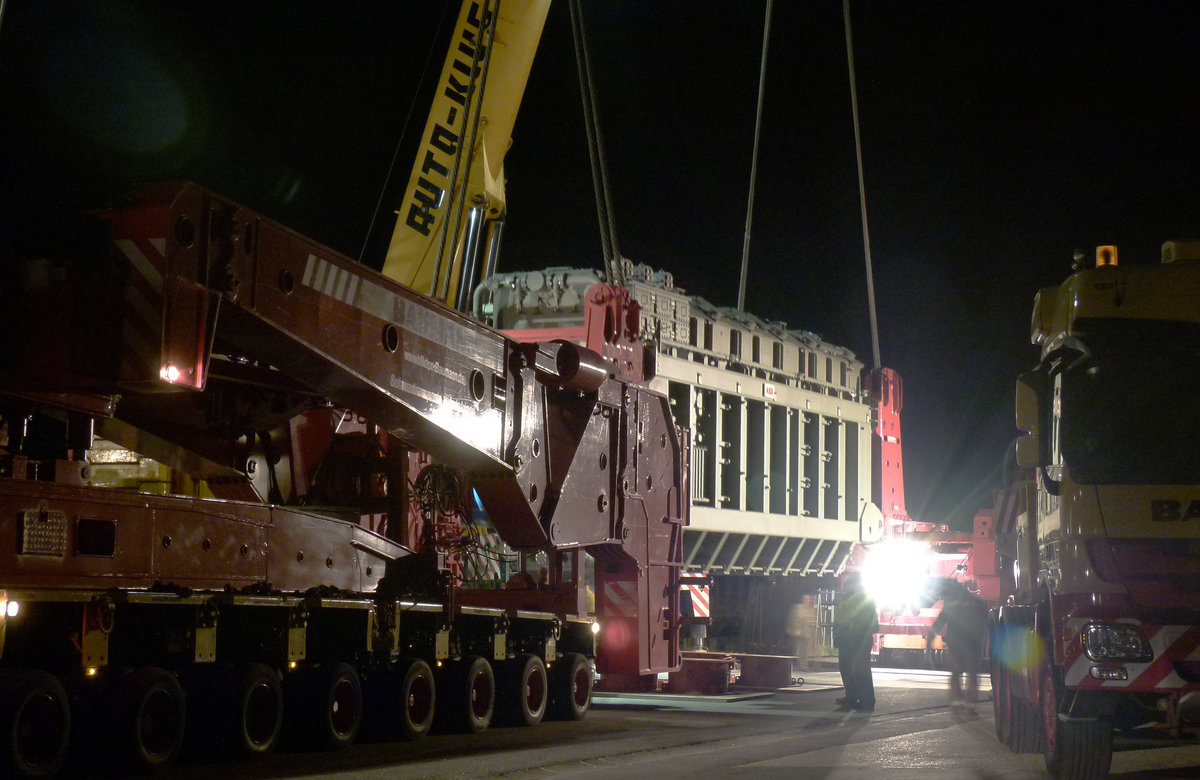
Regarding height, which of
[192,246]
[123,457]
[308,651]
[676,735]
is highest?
[192,246]

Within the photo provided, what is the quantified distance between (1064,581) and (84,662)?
5.73m

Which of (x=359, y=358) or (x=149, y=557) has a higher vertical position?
(x=359, y=358)

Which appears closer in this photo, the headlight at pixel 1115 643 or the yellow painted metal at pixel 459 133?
the headlight at pixel 1115 643

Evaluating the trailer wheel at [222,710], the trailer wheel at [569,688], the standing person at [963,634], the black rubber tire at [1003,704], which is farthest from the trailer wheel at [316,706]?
the standing person at [963,634]

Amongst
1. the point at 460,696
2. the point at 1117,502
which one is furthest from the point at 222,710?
the point at 1117,502

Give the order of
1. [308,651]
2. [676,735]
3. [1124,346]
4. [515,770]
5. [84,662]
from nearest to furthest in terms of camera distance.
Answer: [84,662], [1124,346], [515,770], [308,651], [676,735]

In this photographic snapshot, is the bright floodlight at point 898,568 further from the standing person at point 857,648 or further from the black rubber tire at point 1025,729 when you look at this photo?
the black rubber tire at point 1025,729

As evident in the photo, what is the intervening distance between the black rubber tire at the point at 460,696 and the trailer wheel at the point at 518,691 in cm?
66

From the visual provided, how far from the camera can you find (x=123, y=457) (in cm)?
1165

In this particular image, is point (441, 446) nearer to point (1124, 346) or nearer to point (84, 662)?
point (84, 662)

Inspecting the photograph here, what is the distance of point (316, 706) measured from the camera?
1055cm

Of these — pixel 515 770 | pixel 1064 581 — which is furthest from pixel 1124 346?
pixel 515 770

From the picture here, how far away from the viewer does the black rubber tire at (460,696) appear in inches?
486

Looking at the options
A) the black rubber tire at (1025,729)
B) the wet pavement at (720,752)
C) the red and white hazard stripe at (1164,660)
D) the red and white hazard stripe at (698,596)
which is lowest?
the wet pavement at (720,752)
